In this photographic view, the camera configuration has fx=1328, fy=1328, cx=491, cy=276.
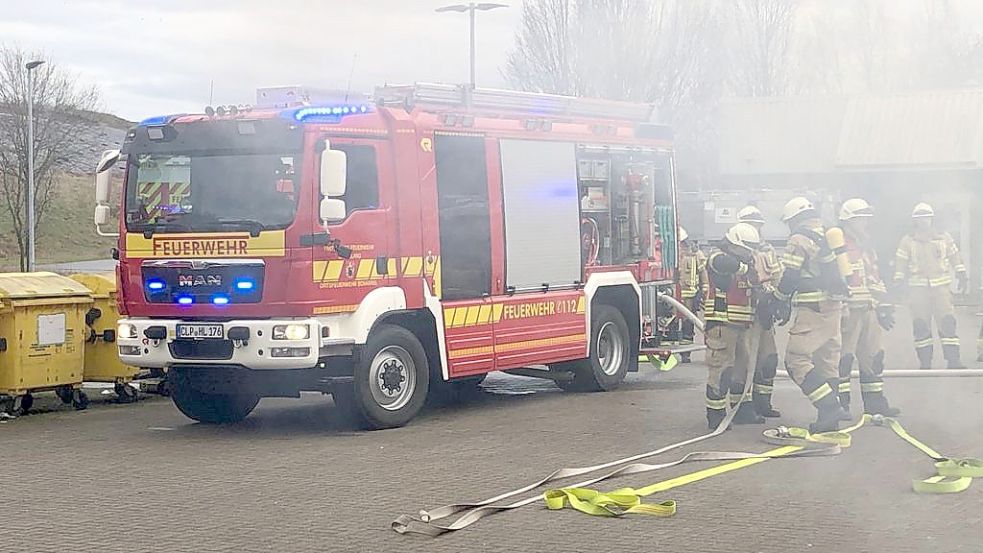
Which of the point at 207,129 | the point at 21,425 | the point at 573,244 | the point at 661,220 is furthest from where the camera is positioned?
the point at 661,220

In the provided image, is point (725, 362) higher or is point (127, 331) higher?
point (127, 331)

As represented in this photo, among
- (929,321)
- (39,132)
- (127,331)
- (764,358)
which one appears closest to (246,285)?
(127,331)

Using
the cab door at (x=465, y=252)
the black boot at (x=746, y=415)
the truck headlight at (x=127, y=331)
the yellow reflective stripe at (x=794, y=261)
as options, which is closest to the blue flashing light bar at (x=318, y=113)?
the cab door at (x=465, y=252)

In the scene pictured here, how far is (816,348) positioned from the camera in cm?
1022

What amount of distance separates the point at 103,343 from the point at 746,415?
6511 millimetres

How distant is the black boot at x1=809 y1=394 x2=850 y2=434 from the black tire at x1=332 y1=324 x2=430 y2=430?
3.35m

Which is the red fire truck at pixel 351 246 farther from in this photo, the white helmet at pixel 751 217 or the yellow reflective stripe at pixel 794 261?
the yellow reflective stripe at pixel 794 261

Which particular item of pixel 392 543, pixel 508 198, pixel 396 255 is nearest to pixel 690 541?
pixel 392 543

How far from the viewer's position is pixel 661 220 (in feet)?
47.5

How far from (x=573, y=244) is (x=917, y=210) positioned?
127 inches

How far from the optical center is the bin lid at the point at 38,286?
41.1 feet

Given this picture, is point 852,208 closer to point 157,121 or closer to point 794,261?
point 794,261

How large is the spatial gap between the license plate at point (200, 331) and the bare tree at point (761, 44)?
15.0 ft

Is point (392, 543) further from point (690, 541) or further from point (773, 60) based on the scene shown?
point (773, 60)
